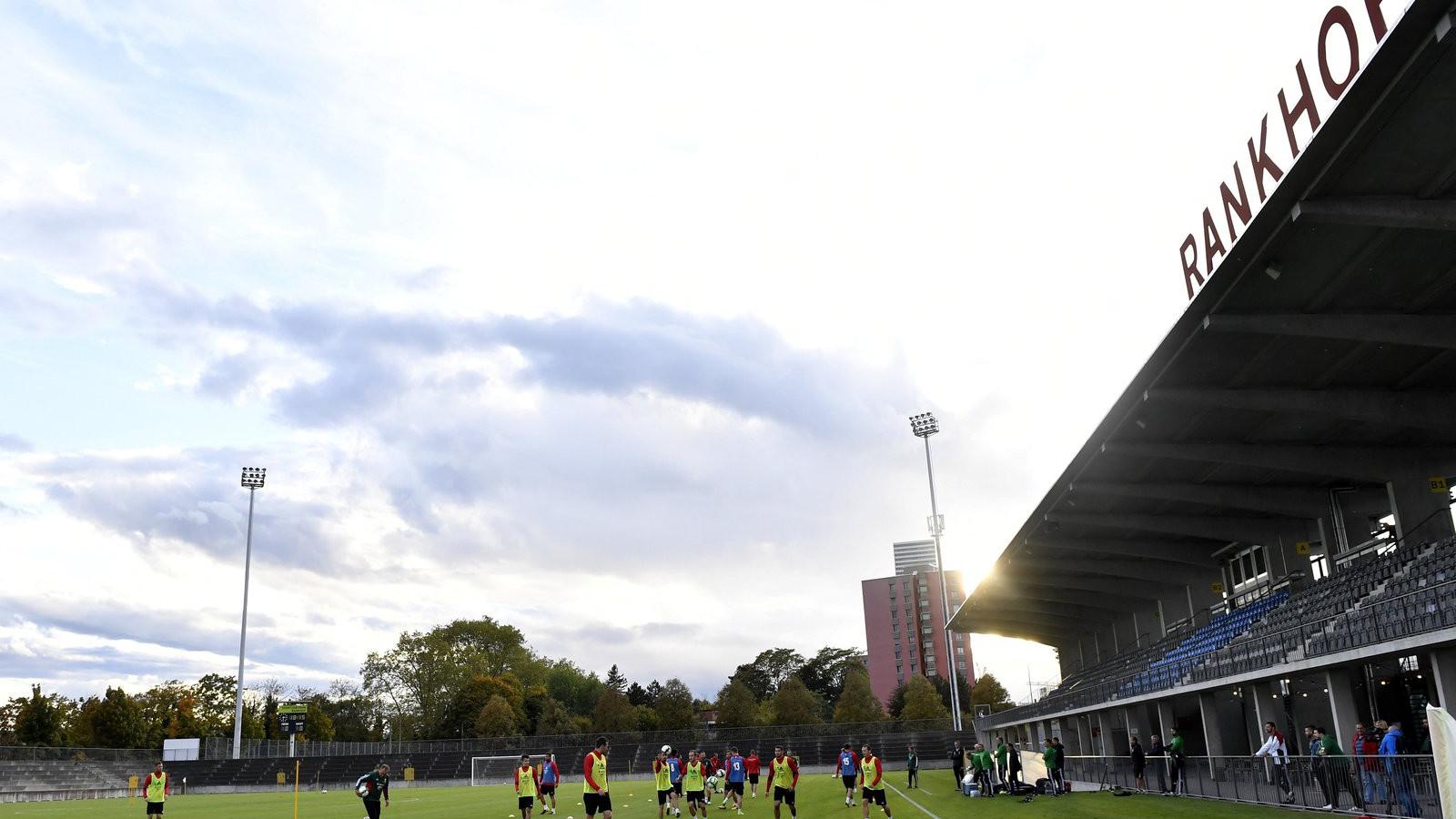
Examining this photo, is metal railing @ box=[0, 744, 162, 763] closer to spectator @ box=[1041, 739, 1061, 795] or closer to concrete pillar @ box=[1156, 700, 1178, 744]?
spectator @ box=[1041, 739, 1061, 795]

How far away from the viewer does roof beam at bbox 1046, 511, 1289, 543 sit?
37.7 meters

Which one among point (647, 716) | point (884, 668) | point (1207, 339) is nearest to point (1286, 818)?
point (1207, 339)

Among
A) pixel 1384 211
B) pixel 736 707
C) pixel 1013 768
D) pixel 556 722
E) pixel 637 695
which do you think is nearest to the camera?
pixel 1384 211

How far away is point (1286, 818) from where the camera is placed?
→ 64.4 feet

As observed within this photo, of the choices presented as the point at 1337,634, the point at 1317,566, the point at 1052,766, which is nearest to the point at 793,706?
the point at 1317,566

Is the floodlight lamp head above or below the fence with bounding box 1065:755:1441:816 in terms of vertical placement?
above

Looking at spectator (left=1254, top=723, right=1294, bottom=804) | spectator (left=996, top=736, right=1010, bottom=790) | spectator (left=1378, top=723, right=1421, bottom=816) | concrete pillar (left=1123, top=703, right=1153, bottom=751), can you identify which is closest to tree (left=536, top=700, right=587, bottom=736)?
concrete pillar (left=1123, top=703, right=1153, bottom=751)

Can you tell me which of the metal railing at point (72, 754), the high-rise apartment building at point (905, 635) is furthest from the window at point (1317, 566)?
the high-rise apartment building at point (905, 635)

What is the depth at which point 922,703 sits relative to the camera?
3659 inches

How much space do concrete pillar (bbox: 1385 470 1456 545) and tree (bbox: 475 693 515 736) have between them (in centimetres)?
7518

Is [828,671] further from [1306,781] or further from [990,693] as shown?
[1306,781]

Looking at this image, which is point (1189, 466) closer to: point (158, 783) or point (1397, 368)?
point (1397, 368)

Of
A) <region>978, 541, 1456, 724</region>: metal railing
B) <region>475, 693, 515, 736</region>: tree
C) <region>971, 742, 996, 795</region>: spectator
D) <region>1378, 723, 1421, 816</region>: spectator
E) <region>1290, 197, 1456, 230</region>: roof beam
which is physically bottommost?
<region>971, 742, 996, 795</region>: spectator

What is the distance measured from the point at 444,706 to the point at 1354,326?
91628 mm
